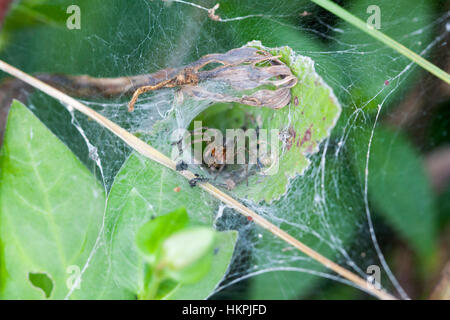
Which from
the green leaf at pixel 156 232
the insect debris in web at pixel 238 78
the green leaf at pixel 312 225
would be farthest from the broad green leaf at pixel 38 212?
the green leaf at pixel 312 225

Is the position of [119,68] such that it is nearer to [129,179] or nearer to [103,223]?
[129,179]

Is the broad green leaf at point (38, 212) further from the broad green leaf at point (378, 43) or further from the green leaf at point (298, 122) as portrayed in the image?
the broad green leaf at point (378, 43)

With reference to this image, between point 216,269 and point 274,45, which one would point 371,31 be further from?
point 216,269

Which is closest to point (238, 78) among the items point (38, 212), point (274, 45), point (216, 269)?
point (274, 45)

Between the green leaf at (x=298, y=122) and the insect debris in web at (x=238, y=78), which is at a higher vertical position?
the insect debris in web at (x=238, y=78)

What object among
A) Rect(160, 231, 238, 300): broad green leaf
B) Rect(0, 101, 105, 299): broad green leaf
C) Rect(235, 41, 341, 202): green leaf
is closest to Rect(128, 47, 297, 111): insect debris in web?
Rect(235, 41, 341, 202): green leaf
